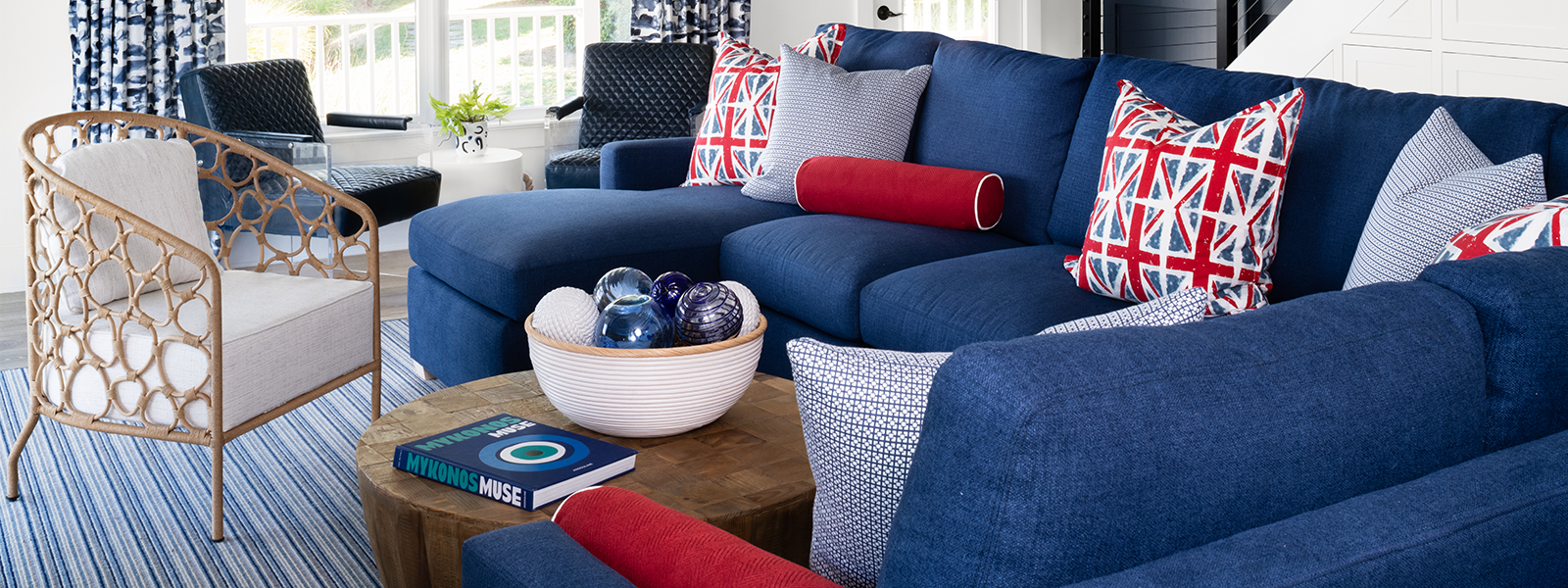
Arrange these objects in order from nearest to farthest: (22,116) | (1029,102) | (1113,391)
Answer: (1113,391) → (1029,102) → (22,116)

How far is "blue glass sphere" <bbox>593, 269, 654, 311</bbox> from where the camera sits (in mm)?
1945

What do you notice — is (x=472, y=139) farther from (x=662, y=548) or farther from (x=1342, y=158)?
(x=662, y=548)

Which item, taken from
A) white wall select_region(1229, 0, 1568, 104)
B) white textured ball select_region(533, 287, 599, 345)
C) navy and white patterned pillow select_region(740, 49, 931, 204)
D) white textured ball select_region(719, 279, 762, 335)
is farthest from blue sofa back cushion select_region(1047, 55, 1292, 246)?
white wall select_region(1229, 0, 1568, 104)

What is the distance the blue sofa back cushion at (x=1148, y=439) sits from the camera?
75cm

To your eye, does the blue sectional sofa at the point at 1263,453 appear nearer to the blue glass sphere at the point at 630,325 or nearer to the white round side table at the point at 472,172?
the blue glass sphere at the point at 630,325

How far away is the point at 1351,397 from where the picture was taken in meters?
0.86

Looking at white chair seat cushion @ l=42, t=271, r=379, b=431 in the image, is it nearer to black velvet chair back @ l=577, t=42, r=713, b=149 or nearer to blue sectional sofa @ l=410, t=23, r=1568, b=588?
blue sectional sofa @ l=410, t=23, r=1568, b=588

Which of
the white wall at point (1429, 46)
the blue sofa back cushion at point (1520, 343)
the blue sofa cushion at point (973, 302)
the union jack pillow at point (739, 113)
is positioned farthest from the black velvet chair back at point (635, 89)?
the blue sofa back cushion at point (1520, 343)

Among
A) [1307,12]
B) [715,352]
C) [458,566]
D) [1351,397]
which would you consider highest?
[1307,12]

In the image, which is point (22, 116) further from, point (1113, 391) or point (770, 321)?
point (1113, 391)

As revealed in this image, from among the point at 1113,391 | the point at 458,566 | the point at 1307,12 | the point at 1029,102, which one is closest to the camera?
the point at 1113,391

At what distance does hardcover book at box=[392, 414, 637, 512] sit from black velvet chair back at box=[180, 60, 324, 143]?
8.69 feet

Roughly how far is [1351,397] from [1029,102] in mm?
2185

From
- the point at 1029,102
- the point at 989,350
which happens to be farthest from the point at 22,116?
the point at 989,350
